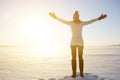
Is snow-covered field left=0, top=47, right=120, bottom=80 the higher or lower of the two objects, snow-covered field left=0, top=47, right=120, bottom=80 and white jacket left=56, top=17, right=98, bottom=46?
the lower

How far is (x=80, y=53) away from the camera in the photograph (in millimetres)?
9047

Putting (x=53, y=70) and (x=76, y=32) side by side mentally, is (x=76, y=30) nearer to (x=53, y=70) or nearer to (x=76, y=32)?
(x=76, y=32)

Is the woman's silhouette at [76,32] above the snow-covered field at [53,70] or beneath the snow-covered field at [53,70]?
above

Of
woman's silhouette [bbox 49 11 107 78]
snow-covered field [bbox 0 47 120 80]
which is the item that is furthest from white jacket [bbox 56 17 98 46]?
snow-covered field [bbox 0 47 120 80]

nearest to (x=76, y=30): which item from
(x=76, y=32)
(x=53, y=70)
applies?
(x=76, y=32)

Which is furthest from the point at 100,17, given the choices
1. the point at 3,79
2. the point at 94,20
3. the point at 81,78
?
the point at 3,79

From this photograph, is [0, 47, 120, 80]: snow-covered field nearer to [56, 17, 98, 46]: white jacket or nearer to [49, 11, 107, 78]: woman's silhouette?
[49, 11, 107, 78]: woman's silhouette

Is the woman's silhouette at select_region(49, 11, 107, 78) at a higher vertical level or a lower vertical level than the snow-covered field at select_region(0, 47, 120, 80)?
higher

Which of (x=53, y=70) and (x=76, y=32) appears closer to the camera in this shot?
(x=76, y=32)

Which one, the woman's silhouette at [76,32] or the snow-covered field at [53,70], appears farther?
the snow-covered field at [53,70]

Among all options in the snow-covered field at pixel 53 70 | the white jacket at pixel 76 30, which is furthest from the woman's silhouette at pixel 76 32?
Result: the snow-covered field at pixel 53 70

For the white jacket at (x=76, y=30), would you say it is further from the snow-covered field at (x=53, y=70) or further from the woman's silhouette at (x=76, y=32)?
the snow-covered field at (x=53, y=70)

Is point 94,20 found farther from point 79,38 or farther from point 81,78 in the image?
point 81,78

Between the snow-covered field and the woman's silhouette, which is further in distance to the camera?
the snow-covered field
